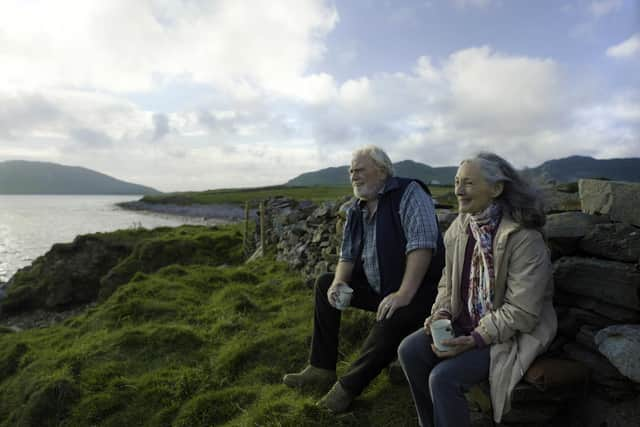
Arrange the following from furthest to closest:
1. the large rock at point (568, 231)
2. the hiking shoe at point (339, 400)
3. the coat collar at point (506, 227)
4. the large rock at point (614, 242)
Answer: the hiking shoe at point (339, 400) < the large rock at point (568, 231) < the large rock at point (614, 242) < the coat collar at point (506, 227)

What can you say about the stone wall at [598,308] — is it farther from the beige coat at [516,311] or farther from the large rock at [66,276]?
the large rock at [66,276]

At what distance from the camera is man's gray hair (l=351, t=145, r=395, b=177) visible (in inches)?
161

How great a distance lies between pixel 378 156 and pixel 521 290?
2.02 metres

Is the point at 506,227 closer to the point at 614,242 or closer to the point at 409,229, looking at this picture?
the point at 614,242

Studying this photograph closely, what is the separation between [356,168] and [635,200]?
2387mm

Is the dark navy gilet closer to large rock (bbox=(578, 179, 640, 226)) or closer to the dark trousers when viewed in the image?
the dark trousers

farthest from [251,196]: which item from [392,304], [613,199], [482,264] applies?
[482,264]

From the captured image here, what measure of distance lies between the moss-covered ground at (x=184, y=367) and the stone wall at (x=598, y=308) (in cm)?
142

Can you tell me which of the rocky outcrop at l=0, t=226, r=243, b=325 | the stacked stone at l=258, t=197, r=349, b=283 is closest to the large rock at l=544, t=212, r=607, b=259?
the stacked stone at l=258, t=197, r=349, b=283

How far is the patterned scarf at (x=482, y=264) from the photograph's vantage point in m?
2.83

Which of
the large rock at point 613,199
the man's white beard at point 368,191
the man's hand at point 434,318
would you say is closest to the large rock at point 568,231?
the large rock at point 613,199

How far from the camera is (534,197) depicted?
112 inches

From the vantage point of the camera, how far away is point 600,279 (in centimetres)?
288

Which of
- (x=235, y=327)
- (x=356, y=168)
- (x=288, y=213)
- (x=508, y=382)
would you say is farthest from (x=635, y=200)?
(x=288, y=213)
